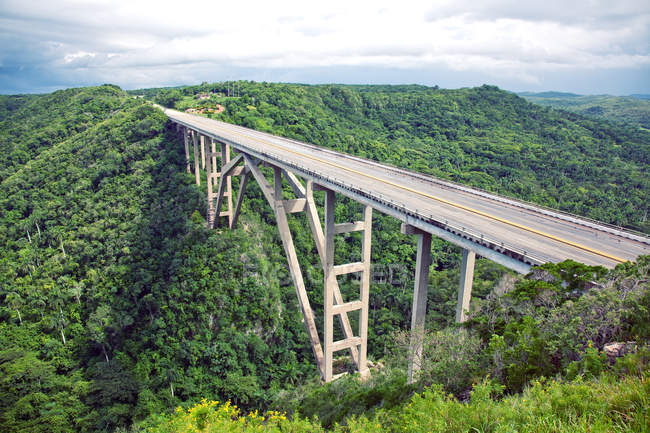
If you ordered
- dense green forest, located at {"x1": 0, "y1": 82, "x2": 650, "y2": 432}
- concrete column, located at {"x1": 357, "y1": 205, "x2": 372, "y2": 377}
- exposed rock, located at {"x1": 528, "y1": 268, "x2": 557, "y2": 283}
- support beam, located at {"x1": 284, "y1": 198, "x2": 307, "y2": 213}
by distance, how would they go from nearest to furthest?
dense green forest, located at {"x1": 0, "y1": 82, "x2": 650, "y2": 432} < exposed rock, located at {"x1": 528, "y1": 268, "x2": 557, "y2": 283} < concrete column, located at {"x1": 357, "y1": 205, "x2": 372, "y2": 377} < support beam, located at {"x1": 284, "y1": 198, "x2": 307, "y2": 213}

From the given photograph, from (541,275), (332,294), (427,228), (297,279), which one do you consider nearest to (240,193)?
(297,279)

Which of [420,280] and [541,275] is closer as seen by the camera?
[541,275]

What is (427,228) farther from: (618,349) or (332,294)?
(332,294)

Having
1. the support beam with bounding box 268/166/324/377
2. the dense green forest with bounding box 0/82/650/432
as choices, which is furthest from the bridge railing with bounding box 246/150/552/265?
the support beam with bounding box 268/166/324/377

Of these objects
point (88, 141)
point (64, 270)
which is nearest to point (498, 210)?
point (64, 270)

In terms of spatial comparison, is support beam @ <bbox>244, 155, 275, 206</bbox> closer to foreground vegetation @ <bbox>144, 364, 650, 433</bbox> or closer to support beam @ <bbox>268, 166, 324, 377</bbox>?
support beam @ <bbox>268, 166, 324, 377</bbox>

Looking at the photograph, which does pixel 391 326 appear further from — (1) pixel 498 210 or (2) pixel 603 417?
(2) pixel 603 417
